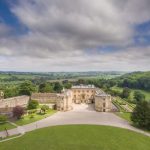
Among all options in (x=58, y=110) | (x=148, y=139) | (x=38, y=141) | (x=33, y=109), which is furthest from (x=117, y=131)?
(x=33, y=109)

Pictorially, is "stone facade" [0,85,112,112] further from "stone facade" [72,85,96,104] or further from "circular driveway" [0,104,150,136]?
"circular driveway" [0,104,150,136]

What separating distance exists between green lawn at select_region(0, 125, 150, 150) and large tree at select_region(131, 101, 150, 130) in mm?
5956

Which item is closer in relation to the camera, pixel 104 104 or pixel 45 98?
pixel 104 104

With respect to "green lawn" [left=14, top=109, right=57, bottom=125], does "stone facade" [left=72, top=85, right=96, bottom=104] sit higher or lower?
higher

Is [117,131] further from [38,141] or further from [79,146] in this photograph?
[38,141]

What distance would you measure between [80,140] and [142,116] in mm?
19489

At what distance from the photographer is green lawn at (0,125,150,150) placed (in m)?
37.1

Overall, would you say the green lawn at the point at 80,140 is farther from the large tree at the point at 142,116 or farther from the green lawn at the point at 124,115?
the green lawn at the point at 124,115

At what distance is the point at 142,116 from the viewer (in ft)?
166

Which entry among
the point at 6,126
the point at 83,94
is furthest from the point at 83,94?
the point at 6,126

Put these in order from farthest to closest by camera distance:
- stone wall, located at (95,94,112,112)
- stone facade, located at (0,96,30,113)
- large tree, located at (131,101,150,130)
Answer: stone wall, located at (95,94,112,112) → stone facade, located at (0,96,30,113) → large tree, located at (131,101,150,130)

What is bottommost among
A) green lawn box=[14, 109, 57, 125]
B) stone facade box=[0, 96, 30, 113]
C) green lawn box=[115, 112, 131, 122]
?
green lawn box=[115, 112, 131, 122]

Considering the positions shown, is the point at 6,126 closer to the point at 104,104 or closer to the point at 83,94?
the point at 104,104

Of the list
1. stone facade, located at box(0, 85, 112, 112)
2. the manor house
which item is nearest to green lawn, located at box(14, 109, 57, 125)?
the manor house
